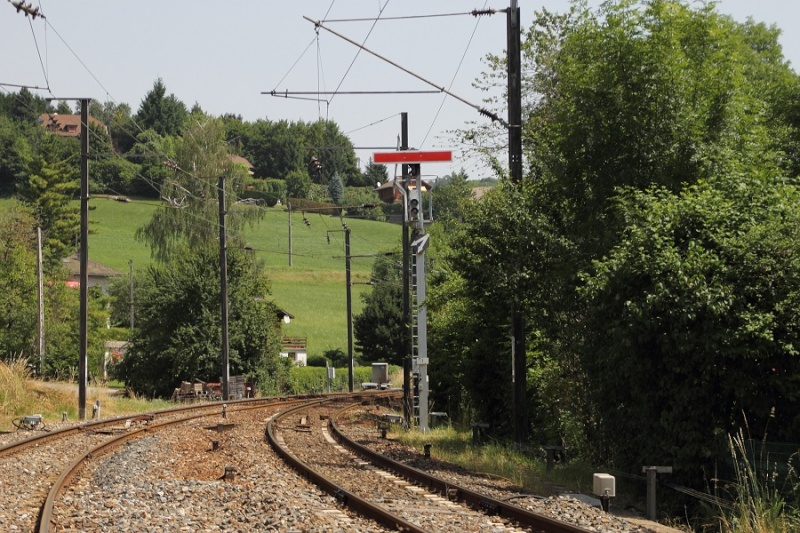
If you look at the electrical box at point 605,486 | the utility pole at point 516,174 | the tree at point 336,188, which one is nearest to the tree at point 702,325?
the electrical box at point 605,486

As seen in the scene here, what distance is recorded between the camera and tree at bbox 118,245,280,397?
2040 inches

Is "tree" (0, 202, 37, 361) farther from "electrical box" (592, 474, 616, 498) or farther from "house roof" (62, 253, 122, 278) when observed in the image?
"electrical box" (592, 474, 616, 498)

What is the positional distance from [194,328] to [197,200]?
17905mm

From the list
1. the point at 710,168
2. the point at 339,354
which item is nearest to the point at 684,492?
the point at 710,168

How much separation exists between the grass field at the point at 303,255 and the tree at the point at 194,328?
2450cm

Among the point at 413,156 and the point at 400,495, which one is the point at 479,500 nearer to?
the point at 400,495

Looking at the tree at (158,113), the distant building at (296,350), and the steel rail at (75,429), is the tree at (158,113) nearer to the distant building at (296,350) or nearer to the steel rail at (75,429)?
the distant building at (296,350)

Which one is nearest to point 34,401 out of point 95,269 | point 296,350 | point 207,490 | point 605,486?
point 207,490

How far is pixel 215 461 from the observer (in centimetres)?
1681

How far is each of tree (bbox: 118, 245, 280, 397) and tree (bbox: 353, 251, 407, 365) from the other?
17.8m

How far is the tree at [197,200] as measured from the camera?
6731cm

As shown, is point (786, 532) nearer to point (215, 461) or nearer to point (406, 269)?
point (215, 461)

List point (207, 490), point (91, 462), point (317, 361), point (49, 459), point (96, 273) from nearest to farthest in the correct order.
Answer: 1. point (207, 490)
2. point (91, 462)
3. point (49, 459)
4. point (317, 361)
5. point (96, 273)

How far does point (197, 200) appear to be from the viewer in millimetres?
67438
